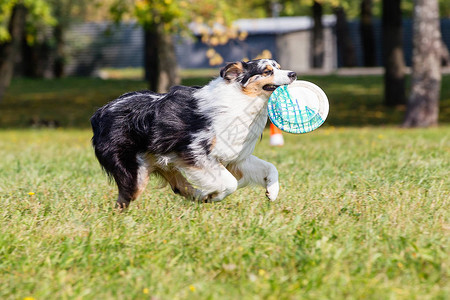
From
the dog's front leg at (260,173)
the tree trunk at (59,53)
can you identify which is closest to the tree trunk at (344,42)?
the tree trunk at (59,53)

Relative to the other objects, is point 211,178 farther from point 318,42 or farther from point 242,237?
point 318,42

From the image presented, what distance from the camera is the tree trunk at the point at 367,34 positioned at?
27.8 metres

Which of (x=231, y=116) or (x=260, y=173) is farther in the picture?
(x=260, y=173)

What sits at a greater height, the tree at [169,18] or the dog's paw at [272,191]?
the tree at [169,18]

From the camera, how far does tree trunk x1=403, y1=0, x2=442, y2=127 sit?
13.0 metres

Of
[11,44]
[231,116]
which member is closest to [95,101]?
[11,44]

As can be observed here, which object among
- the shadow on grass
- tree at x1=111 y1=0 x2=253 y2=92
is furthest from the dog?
the shadow on grass

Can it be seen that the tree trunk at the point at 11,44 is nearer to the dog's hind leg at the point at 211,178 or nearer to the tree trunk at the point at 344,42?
the dog's hind leg at the point at 211,178

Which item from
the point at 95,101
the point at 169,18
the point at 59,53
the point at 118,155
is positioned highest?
the point at 169,18

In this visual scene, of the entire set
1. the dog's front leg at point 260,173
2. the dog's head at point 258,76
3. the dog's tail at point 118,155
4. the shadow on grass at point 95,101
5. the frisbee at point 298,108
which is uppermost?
the dog's head at point 258,76

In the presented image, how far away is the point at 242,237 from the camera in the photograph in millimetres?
4102

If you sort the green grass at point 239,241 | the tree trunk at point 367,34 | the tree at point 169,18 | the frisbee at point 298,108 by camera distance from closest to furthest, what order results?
the green grass at point 239,241 < the frisbee at point 298,108 < the tree at point 169,18 < the tree trunk at point 367,34

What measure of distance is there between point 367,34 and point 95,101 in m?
13.8

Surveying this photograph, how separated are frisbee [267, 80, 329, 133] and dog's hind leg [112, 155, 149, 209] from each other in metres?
1.18
